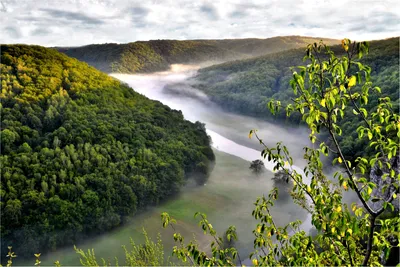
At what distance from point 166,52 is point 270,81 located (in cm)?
3008

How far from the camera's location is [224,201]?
64.6 feet

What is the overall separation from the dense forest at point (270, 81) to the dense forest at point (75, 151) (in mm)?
7857

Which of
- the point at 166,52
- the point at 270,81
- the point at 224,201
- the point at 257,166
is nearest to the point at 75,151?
the point at 224,201

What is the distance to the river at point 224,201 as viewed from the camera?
15648 millimetres

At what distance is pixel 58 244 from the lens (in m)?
15.6

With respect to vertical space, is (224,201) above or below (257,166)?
below

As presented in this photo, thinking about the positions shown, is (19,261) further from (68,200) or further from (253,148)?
(253,148)

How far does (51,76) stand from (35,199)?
11.8 meters

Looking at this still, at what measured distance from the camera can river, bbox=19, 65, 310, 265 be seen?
15.6m

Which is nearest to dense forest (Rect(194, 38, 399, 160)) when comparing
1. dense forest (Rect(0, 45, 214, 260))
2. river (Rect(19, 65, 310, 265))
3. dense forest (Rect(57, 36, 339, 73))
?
river (Rect(19, 65, 310, 265))

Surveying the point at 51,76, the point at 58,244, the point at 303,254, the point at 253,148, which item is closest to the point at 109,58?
the point at 51,76

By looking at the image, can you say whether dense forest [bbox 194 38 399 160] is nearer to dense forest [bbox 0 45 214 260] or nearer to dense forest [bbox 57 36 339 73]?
dense forest [bbox 57 36 339 73]

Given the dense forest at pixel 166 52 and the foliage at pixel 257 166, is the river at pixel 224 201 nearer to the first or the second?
the foliage at pixel 257 166

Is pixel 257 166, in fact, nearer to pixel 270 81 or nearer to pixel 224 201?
pixel 224 201
